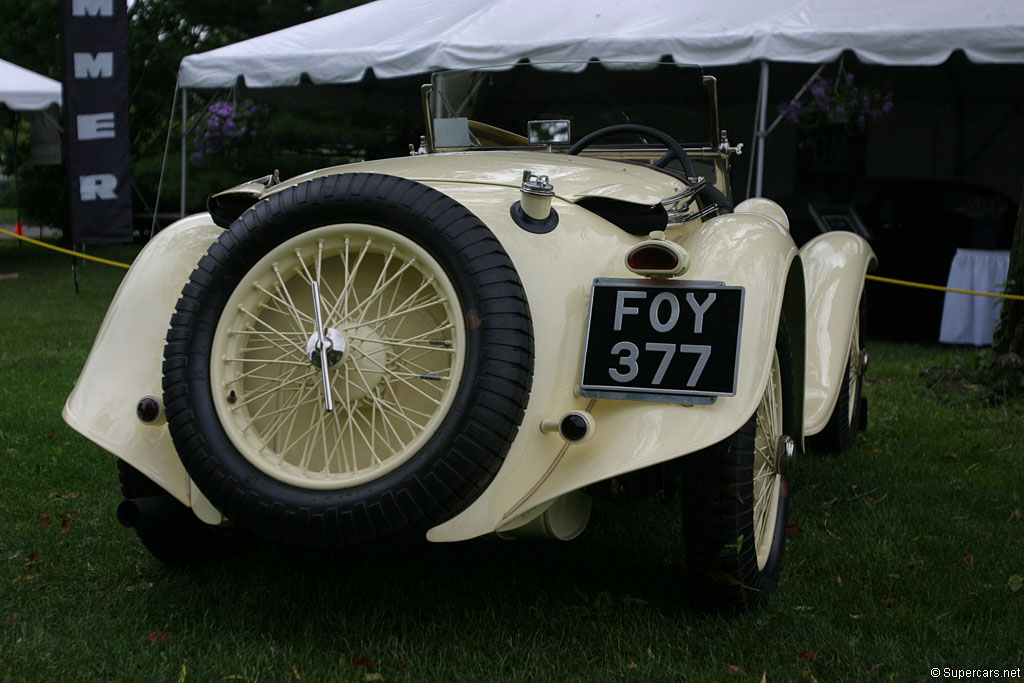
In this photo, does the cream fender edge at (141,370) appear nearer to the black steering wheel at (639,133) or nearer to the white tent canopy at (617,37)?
the black steering wheel at (639,133)

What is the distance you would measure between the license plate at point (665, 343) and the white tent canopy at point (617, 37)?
5349 millimetres

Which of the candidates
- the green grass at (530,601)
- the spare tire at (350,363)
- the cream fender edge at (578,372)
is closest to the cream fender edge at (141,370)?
the spare tire at (350,363)

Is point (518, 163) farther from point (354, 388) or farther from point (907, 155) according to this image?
point (907, 155)

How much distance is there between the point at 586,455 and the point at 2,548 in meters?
2.12

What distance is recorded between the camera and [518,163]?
300 cm

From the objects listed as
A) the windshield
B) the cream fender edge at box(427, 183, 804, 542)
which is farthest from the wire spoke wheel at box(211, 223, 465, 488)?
the windshield

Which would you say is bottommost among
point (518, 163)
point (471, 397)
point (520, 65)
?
point (471, 397)

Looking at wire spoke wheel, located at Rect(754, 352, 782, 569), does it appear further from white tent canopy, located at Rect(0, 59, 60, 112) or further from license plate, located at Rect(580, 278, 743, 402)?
white tent canopy, located at Rect(0, 59, 60, 112)

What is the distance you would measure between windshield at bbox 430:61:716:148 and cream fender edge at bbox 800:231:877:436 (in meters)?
0.72

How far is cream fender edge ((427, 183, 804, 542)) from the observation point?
2273 mm

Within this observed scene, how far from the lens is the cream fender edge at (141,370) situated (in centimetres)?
255

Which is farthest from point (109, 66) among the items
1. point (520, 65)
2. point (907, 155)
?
point (907, 155)

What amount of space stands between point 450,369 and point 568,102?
7.18ft

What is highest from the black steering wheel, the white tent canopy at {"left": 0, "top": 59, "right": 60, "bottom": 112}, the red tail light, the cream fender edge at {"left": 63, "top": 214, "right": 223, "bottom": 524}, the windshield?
the white tent canopy at {"left": 0, "top": 59, "right": 60, "bottom": 112}
